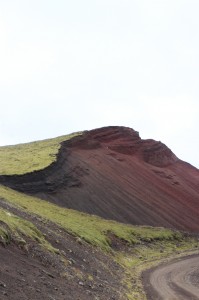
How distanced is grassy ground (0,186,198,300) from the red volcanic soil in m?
3.75

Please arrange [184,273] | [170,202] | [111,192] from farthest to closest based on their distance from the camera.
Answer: [170,202]
[111,192]
[184,273]

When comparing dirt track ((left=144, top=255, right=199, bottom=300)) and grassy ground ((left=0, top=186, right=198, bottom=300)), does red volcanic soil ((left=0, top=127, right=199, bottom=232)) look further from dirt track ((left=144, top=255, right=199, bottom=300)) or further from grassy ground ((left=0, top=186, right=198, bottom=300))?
dirt track ((left=144, top=255, right=199, bottom=300))

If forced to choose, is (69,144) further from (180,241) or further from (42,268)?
(42,268)

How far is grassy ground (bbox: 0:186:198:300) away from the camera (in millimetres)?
34594

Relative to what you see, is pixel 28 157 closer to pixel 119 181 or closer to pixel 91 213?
pixel 119 181

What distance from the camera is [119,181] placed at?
69938mm

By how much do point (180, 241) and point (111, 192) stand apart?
12.5 meters

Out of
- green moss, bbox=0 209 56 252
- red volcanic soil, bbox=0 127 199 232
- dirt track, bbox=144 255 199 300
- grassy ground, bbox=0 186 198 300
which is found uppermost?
red volcanic soil, bbox=0 127 199 232

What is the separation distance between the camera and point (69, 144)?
253ft

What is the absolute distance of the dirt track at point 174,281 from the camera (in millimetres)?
27105

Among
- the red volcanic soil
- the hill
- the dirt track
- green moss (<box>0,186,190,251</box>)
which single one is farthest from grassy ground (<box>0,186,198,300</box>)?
the red volcanic soil

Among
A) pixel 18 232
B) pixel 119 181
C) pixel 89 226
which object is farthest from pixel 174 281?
pixel 119 181

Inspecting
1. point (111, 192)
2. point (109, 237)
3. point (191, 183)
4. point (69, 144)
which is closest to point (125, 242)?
point (109, 237)

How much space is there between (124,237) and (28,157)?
26787 millimetres
